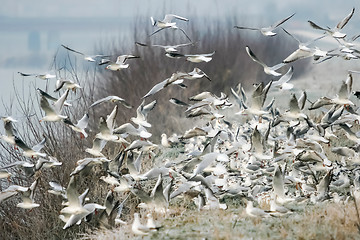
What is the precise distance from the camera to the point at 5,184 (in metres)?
7.94

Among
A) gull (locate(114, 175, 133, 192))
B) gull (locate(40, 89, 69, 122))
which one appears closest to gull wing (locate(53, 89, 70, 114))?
gull (locate(40, 89, 69, 122))

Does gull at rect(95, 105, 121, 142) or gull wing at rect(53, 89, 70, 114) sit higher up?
gull wing at rect(53, 89, 70, 114)

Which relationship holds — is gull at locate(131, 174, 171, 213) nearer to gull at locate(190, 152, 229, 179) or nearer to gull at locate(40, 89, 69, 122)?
gull at locate(190, 152, 229, 179)

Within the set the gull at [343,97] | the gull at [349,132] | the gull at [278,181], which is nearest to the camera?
the gull at [278,181]

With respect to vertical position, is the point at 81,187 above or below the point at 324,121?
below

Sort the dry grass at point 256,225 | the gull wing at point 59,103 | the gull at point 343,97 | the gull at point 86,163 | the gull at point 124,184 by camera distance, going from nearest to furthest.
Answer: the dry grass at point 256,225 → the gull at point 86,163 → the gull wing at point 59,103 → the gull at point 124,184 → the gull at point 343,97

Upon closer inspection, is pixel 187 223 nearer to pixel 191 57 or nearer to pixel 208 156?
pixel 208 156

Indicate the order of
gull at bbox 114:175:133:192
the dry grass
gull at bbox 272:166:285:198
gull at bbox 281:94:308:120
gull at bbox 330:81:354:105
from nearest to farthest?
1. the dry grass
2. gull at bbox 272:166:285:198
3. gull at bbox 281:94:308:120
4. gull at bbox 114:175:133:192
5. gull at bbox 330:81:354:105

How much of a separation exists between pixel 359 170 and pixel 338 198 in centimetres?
93

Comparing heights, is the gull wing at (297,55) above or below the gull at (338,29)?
below

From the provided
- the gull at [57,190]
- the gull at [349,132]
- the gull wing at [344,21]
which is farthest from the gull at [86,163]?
the gull wing at [344,21]

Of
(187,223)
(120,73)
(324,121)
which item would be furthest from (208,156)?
(120,73)

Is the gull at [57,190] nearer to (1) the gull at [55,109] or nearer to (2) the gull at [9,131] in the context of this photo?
(2) the gull at [9,131]

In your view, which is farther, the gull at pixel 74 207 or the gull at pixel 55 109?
the gull at pixel 55 109
